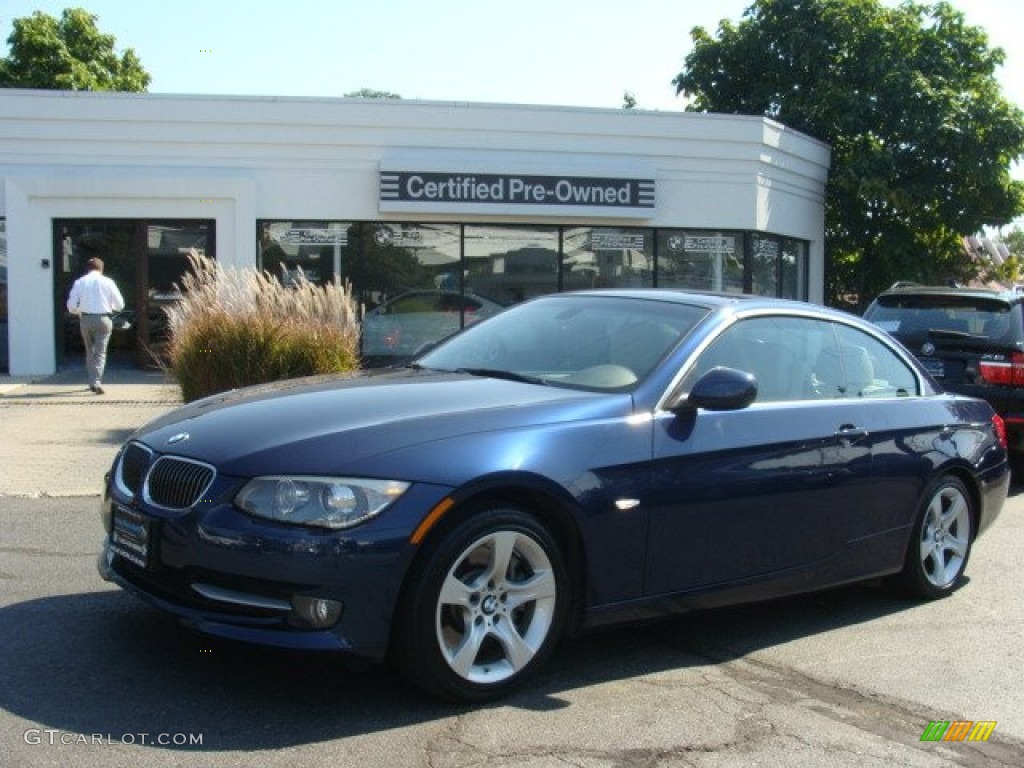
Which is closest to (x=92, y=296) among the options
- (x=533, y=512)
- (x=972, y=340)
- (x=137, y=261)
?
(x=137, y=261)

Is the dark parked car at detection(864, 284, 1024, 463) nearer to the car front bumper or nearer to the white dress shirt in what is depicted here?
the car front bumper

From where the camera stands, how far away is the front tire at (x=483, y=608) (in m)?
4.18

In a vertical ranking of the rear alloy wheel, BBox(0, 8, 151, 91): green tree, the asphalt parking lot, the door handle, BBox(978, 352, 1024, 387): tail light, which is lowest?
the asphalt parking lot

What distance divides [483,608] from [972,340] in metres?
6.51

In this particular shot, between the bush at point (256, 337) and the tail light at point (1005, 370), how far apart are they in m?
5.46

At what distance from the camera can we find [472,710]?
4340 millimetres

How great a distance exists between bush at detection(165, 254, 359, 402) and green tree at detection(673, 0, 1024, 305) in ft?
45.9

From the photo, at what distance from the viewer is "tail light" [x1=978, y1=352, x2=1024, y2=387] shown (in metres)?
9.27

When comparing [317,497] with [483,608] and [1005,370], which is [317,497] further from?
[1005,370]

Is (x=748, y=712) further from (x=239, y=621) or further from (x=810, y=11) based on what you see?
(x=810, y=11)

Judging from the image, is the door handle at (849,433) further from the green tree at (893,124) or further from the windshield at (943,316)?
the green tree at (893,124)

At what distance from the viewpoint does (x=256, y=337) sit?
10547mm

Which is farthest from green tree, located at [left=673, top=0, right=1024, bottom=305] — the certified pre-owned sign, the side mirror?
the side mirror

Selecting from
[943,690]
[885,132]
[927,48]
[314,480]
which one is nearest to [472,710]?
[314,480]
